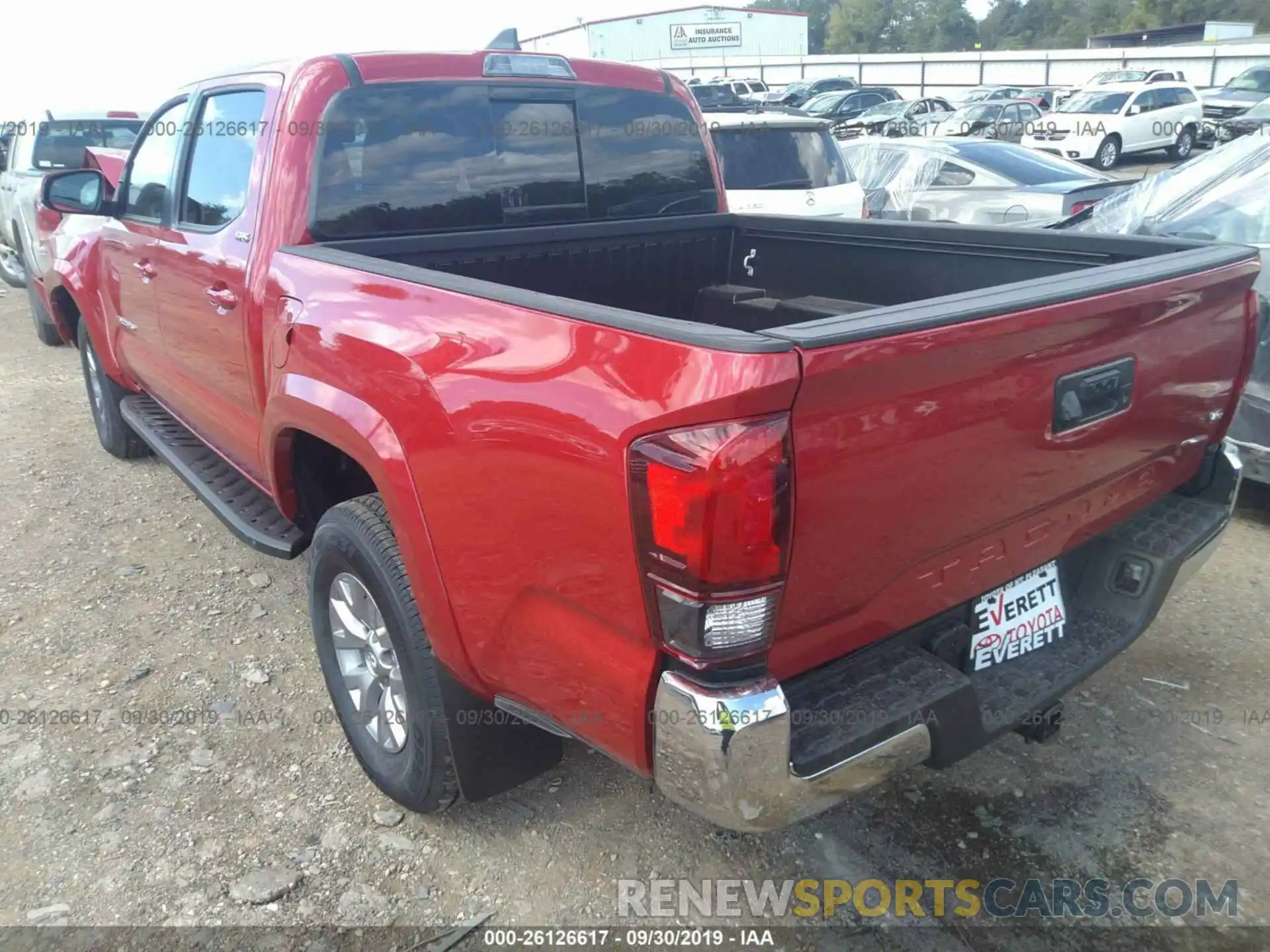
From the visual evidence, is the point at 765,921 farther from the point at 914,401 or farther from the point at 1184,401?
the point at 1184,401

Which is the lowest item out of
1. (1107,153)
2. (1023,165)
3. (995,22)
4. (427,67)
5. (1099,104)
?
(1107,153)

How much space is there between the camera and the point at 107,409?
5473 mm

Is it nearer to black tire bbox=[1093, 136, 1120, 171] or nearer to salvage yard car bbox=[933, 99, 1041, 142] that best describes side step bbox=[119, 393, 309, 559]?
salvage yard car bbox=[933, 99, 1041, 142]

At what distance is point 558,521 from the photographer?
1.87 metres

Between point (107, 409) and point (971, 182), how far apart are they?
785 centimetres

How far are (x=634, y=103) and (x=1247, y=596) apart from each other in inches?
123

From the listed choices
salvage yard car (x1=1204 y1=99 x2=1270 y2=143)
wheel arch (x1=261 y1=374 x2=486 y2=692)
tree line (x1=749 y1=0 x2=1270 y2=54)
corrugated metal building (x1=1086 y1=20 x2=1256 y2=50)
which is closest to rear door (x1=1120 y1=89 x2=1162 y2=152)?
salvage yard car (x1=1204 y1=99 x2=1270 y2=143)

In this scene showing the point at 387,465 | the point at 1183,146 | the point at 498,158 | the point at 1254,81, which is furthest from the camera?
the point at 1254,81

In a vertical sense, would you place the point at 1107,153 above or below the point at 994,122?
below

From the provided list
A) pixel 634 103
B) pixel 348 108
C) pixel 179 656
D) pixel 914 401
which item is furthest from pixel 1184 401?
pixel 179 656

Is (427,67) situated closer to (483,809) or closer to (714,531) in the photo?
(714,531)

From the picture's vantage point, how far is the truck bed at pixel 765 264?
2.30 m

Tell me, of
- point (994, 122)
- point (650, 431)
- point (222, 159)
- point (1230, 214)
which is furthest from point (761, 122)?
point (994, 122)

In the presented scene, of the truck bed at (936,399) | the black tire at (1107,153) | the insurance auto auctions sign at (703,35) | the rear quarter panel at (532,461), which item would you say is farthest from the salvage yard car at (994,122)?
the insurance auto auctions sign at (703,35)
